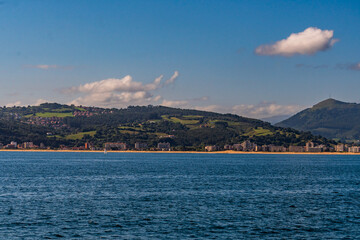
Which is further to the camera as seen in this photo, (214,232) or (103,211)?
(103,211)

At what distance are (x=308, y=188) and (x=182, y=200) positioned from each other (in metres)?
29.3

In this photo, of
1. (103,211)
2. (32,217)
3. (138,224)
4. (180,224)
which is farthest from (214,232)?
(32,217)

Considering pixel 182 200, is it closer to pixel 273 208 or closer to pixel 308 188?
pixel 273 208

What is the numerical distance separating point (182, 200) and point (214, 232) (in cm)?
1970

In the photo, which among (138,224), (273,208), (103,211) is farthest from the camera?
(273,208)

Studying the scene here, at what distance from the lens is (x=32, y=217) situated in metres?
46.3

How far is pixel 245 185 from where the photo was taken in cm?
8225

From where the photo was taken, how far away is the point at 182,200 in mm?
60000

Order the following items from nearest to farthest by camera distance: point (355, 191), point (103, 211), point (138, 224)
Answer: point (138, 224)
point (103, 211)
point (355, 191)

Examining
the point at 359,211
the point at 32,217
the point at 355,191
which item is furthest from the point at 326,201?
the point at 32,217

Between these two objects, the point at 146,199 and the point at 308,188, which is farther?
the point at 308,188

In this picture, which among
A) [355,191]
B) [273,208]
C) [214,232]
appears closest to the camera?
[214,232]

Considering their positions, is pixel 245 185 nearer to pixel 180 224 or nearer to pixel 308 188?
pixel 308 188

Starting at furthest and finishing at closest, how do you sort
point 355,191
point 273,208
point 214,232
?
1. point 355,191
2. point 273,208
3. point 214,232
